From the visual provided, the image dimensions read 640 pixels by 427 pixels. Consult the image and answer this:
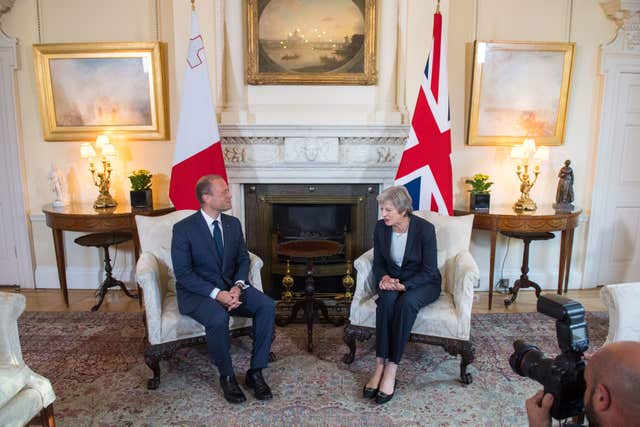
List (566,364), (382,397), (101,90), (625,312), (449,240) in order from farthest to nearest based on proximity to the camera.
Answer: (101,90) → (449,240) → (382,397) → (625,312) → (566,364)

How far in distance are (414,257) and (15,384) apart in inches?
77.3

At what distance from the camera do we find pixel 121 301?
3.95 metres

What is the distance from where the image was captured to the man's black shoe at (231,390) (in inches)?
94.4

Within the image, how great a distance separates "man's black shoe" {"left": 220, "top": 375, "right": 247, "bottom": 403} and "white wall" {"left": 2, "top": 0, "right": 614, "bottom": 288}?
206cm

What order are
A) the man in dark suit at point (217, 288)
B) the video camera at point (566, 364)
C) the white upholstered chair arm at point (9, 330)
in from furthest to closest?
the man in dark suit at point (217, 288)
the white upholstered chair arm at point (9, 330)
the video camera at point (566, 364)

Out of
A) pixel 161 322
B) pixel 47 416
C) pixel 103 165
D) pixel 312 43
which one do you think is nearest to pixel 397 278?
pixel 161 322

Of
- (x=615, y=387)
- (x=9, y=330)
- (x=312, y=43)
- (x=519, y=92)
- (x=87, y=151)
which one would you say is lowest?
(x=9, y=330)

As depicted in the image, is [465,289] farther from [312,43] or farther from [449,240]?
[312,43]

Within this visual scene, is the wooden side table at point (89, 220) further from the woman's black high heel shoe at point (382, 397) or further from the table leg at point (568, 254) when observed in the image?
the table leg at point (568, 254)

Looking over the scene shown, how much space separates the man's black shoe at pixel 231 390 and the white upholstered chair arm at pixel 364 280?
84 cm

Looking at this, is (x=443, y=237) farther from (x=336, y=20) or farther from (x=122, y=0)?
(x=122, y=0)

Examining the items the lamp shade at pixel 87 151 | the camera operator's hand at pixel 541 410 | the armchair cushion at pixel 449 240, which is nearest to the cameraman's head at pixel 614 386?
the camera operator's hand at pixel 541 410

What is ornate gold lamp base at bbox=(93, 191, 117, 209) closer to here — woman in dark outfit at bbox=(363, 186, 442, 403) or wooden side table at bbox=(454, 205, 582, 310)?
woman in dark outfit at bbox=(363, 186, 442, 403)

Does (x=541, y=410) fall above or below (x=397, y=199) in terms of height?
below
